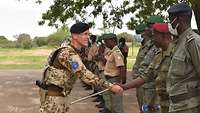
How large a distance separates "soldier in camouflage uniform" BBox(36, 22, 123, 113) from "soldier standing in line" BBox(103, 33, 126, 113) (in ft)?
9.57

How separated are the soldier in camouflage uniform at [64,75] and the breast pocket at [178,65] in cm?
146

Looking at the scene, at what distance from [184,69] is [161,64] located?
1.02 m

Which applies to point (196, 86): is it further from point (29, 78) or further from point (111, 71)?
point (29, 78)

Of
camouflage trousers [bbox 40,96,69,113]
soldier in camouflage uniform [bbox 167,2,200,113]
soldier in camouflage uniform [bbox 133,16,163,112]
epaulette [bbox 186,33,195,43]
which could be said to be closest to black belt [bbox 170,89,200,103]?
soldier in camouflage uniform [bbox 167,2,200,113]

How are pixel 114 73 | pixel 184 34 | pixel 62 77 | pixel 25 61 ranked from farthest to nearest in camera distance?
pixel 25 61 → pixel 114 73 → pixel 62 77 → pixel 184 34

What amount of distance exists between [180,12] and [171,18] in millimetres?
116

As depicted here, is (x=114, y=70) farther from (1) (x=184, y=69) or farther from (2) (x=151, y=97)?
(1) (x=184, y=69)

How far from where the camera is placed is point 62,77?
602 cm

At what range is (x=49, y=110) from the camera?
20.1ft

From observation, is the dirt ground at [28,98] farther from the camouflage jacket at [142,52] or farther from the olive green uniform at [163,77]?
the olive green uniform at [163,77]

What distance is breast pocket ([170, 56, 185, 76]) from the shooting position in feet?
15.4

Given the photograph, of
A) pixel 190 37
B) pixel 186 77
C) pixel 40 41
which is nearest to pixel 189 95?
pixel 186 77

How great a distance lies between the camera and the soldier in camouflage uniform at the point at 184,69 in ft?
15.3

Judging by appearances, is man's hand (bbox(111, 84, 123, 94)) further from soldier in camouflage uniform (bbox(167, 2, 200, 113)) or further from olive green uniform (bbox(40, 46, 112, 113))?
soldier in camouflage uniform (bbox(167, 2, 200, 113))
